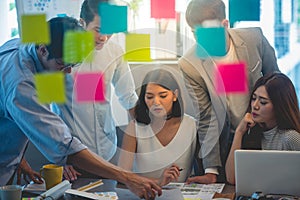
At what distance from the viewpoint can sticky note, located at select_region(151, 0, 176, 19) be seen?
240cm

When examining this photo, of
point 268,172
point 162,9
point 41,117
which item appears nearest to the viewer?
point 268,172

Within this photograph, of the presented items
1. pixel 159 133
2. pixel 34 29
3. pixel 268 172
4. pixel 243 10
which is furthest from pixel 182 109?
pixel 34 29

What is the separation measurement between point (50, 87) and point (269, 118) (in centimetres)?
97

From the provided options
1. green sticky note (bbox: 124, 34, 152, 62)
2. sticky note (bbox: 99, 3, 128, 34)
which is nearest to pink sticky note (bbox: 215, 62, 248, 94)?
green sticky note (bbox: 124, 34, 152, 62)

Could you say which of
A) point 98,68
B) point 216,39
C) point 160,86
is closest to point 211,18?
point 216,39

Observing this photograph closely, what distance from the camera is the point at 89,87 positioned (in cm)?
247

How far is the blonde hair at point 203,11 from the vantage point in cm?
228

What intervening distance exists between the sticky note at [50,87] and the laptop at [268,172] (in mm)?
819

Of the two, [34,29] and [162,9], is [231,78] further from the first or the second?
[34,29]

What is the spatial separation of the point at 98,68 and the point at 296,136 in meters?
0.97

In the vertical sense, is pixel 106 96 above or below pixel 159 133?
above

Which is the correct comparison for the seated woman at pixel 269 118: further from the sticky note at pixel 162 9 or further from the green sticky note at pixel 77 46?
the green sticky note at pixel 77 46

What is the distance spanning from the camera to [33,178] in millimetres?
2186

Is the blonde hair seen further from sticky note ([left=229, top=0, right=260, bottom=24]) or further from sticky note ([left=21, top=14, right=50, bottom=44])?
sticky note ([left=21, top=14, right=50, bottom=44])
